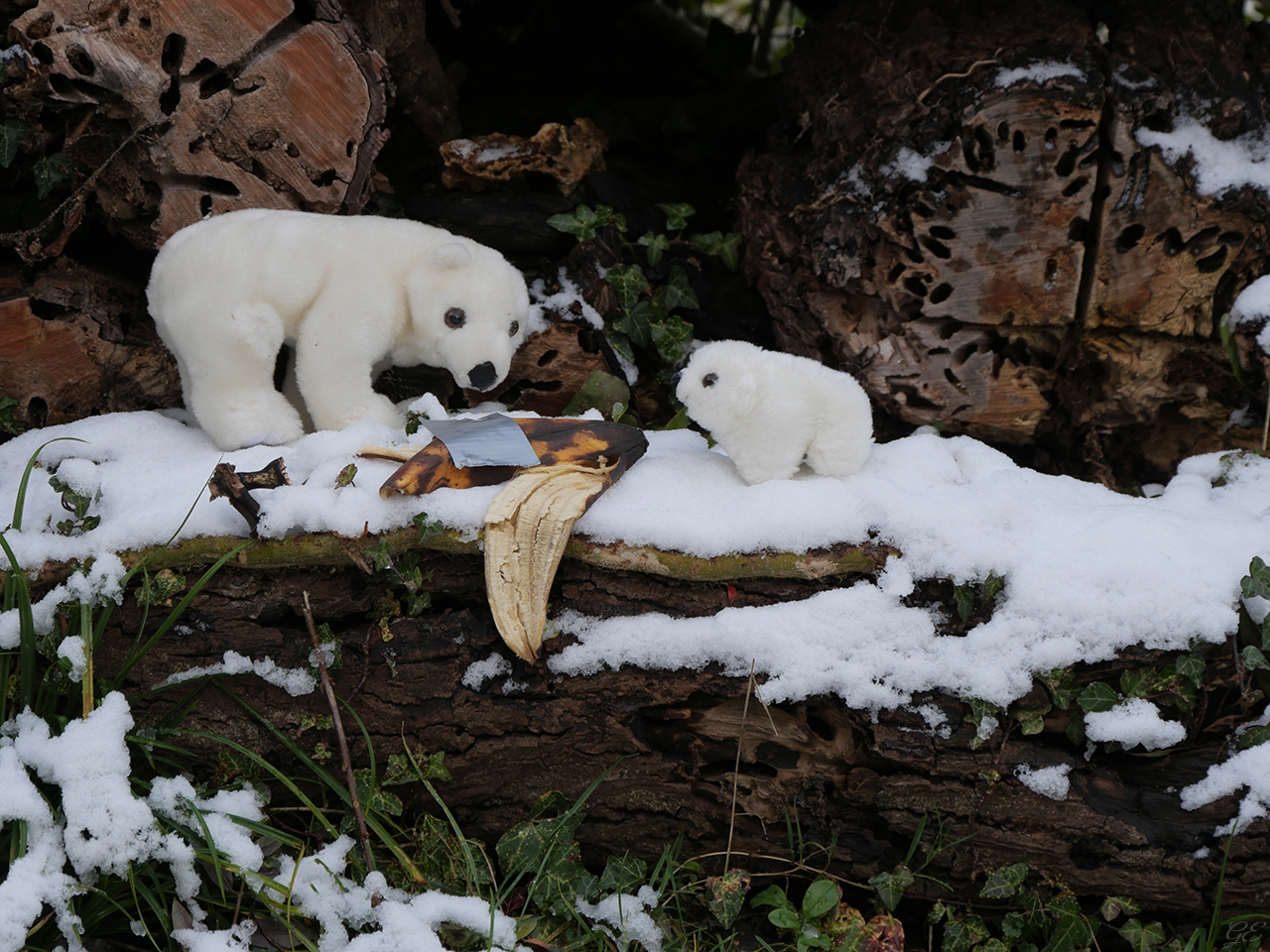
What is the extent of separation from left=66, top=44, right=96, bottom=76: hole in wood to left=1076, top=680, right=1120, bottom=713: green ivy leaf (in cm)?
311

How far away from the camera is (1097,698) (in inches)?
80.4

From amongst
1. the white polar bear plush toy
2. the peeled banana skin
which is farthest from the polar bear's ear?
the peeled banana skin

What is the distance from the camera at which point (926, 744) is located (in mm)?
2059

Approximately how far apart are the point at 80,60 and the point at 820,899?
118 inches

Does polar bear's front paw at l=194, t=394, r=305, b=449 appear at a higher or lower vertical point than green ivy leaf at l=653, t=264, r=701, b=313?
lower

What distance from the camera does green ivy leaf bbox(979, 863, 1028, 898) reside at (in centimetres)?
206

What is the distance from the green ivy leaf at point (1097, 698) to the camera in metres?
2.04

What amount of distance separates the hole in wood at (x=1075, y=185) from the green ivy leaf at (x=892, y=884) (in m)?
2.11

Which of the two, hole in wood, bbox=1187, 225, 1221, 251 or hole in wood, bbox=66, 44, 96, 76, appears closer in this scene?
hole in wood, bbox=66, 44, 96, 76

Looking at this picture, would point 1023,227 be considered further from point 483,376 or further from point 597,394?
point 483,376

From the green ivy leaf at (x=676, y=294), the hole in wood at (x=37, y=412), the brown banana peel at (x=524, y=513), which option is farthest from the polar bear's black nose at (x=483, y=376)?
the hole in wood at (x=37, y=412)

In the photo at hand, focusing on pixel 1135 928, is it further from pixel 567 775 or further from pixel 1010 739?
pixel 567 775

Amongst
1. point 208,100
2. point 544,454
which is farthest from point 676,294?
point 208,100

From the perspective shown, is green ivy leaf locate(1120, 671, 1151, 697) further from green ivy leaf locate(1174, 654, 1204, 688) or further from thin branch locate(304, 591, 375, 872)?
thin branch locate(304, 591, 375, 872)
